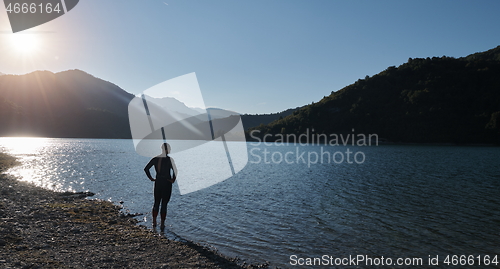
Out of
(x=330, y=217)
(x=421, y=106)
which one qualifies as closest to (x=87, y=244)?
(x=330, y=217)

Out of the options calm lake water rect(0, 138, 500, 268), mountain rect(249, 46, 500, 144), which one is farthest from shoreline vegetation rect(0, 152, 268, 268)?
mountain rect(249, 46, 500, 144)

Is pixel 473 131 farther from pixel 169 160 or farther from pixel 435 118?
pixel 169 160

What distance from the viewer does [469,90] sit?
4884 inches

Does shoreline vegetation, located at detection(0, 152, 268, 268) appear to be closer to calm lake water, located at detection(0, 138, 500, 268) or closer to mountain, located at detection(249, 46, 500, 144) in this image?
calm lake water, located at detection(0, 138, 500, 268)

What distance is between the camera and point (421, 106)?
128625mm

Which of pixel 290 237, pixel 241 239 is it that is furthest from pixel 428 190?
pixel 241 239

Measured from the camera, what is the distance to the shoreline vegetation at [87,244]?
7.14 metres

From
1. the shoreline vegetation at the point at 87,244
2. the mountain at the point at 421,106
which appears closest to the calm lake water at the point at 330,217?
the shoreline vegetation at the point at 87,244

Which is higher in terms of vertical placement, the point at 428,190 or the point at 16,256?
the point at 16,256

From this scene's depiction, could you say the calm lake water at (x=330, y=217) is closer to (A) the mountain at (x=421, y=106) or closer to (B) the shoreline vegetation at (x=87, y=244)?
(B) the shoreline vegetation at (x=87, y=244)

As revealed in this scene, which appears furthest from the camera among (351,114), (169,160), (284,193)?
(351,114)

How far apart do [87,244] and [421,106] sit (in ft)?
489

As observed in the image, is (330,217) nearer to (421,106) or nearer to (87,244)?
(87,244)

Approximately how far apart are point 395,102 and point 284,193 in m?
141
